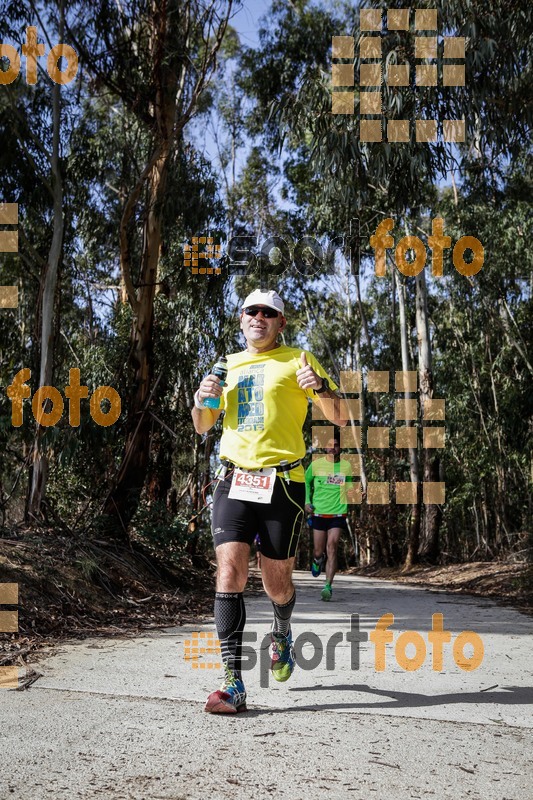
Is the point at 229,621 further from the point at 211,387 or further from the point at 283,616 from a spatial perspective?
the point at 211,387

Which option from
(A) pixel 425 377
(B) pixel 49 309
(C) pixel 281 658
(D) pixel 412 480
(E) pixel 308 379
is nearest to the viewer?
(E) pixel 308 379

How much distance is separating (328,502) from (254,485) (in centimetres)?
481

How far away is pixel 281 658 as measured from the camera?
3947mm

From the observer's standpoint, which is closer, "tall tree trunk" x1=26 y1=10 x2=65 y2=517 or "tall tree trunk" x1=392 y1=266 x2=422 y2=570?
"tall tree trunk" x1=26 y1=10 x2=65 y2=517

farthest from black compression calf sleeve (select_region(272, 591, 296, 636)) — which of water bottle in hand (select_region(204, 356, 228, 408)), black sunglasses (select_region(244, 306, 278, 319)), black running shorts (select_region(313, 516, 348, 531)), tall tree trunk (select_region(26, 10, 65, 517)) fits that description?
tall tree trunk (select_region(26, 10, 65, 517))

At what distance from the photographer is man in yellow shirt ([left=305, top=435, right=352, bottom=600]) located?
8.40 metres

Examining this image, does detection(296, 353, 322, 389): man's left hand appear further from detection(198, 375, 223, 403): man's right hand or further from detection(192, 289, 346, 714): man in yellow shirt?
detection(198, 375, 223, 403): man's right hand

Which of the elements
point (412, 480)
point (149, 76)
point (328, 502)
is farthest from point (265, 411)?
point (412, 480)

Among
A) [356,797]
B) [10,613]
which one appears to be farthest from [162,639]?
[356,797]

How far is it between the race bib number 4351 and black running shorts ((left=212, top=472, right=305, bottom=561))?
0.03 metres

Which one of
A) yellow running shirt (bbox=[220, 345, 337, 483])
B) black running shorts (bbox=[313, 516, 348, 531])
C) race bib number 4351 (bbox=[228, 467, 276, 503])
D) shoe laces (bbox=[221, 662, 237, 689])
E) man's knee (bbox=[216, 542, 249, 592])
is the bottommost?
shoe laces (bbox=[221, 662, 237, 689])

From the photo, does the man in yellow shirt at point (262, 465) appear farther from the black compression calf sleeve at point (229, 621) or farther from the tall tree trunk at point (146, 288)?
the tall tree trunk at point (146, 288)

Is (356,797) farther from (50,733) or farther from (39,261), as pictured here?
(39,261)

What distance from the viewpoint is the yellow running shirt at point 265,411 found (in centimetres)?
387
